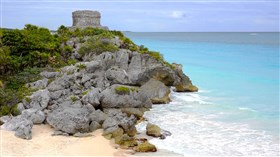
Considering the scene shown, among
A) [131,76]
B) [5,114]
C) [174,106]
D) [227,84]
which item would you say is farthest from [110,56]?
[227,84]

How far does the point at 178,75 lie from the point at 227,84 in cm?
511

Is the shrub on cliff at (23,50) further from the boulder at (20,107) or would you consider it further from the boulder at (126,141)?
the boulder at (126,141)

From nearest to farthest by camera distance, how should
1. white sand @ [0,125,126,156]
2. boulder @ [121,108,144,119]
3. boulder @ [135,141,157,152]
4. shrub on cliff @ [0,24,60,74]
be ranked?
white sand @ [0,125,126,156], boulder @ [135,141,157,152], boulder @ [121,108,144,119], shrub on cliff @ [0,24,60,74]

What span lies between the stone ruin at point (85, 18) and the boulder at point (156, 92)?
10946mm

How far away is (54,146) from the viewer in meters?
12.3

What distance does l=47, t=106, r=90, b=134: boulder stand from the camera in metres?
13.6

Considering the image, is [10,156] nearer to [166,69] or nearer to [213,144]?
[213,144]

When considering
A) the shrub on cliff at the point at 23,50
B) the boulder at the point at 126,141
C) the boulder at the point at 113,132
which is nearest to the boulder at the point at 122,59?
the shrub on cliff at the point at 23,50

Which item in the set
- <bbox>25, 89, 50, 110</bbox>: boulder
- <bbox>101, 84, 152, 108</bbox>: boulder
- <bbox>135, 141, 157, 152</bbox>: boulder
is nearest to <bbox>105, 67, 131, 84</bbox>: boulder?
<bbox>101, 84, 152, 108</bbox>: boulder

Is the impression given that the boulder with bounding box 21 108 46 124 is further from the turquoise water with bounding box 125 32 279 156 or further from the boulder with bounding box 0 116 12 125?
the turquoise water with bounding box 125 32 279 156

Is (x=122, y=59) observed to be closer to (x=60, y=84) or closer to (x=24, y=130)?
(x=60, y=84)

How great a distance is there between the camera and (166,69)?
22.2 metres

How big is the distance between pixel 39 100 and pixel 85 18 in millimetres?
15054

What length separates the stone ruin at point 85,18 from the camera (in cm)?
2934
